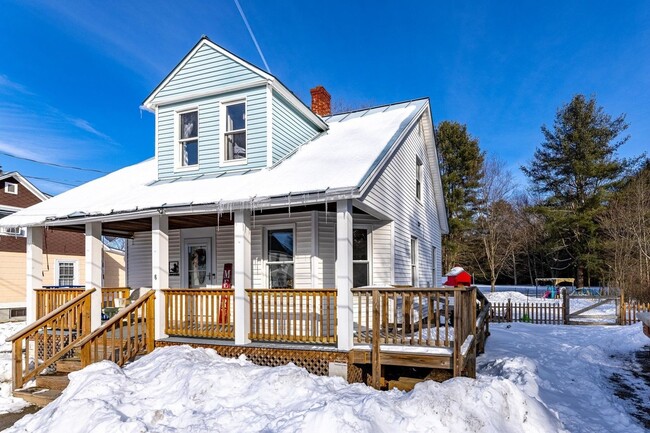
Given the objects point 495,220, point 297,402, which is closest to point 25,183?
point 297,402

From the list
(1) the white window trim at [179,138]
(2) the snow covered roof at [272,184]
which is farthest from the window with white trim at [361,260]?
(1) the white window trim at [179,138]

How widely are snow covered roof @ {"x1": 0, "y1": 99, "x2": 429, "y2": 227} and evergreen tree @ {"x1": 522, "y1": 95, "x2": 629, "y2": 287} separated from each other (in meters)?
26.5

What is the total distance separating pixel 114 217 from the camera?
844 centimetres

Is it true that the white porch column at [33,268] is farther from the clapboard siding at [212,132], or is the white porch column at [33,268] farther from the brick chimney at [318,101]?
the brick chimney at [318,101]

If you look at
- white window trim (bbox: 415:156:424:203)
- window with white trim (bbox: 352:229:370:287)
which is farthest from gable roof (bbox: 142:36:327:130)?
white window trim (bbox: 415:156:424:203)

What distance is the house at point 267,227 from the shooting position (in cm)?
687

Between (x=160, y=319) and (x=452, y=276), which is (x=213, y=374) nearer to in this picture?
(x=160, y=319)

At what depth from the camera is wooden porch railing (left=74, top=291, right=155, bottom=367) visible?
23.9 ft

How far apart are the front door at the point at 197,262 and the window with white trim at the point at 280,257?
195 cm

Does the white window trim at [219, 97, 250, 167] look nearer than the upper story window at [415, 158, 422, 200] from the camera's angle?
Yes

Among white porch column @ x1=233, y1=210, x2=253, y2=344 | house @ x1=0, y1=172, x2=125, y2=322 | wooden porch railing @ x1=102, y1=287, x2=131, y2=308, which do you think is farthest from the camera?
house @ x1=0, y1=172, x2=125, y2=322

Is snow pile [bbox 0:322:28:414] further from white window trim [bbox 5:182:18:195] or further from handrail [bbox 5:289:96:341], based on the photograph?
white window trim [bbox 5:182:18:195]

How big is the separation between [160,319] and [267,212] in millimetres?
3149

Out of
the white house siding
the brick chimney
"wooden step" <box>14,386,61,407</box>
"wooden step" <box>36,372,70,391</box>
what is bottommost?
"wooden step" <box>14,386,61,407</box>
